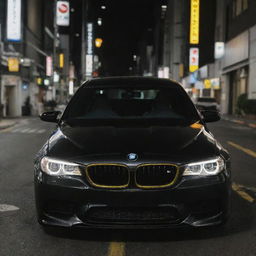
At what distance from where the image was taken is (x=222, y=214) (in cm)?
410

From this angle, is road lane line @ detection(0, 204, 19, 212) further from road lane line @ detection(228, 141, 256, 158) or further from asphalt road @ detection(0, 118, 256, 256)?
road lane line @ detection(228, 141, 256, 158)

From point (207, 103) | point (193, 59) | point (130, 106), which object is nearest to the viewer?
point (130, 106)

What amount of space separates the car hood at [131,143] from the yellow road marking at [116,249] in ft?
2.53

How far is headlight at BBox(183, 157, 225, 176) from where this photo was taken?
Answer: 3932mm

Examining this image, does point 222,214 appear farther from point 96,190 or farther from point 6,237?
point 6,237

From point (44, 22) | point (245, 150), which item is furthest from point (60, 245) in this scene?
point (44, 22)

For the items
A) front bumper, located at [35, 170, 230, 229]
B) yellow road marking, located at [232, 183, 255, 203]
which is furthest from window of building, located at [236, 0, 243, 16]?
front bumper, located at [35, 170, 230, 229]

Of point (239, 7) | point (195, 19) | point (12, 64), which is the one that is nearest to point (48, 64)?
point (195, 19)

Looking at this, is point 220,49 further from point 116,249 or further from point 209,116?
point 116,249

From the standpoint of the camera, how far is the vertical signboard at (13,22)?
32.0m

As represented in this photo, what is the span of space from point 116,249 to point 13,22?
30331 mm

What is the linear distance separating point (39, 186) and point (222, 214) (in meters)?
1.61

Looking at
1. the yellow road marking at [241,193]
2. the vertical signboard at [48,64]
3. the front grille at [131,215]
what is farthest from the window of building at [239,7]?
the front grille at [131,215]

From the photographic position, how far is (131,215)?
12.9ft
